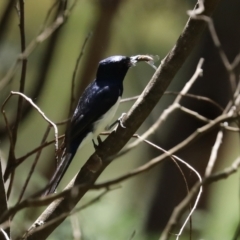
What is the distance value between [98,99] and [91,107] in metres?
0.04

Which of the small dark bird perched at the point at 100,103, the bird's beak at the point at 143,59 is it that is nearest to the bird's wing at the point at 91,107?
the small dark bird perched at the point at 100,103

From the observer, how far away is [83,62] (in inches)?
114

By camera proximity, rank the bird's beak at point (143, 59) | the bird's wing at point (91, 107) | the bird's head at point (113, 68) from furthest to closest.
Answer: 1. the bird's head at point (113, 68)
2. the bird's wing at point (91, 107)
3. the bird's beak at point (143, 59)

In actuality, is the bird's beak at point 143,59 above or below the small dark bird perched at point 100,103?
above

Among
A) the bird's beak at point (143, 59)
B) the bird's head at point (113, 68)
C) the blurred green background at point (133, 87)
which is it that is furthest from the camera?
the blurred green background at point (133, 87)

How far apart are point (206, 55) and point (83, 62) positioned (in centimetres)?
81

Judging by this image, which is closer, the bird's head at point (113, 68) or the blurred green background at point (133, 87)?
the bird's head at point (113, 68)

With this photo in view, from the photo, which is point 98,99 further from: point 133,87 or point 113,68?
point 133,87

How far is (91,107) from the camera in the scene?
162cm

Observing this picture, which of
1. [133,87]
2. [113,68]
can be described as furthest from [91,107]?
[133,87]

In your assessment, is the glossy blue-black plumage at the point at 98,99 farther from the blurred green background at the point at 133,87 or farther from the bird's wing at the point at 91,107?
the blurred green background at the point at 133,87

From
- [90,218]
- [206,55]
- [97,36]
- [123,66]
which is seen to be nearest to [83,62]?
[97,36]

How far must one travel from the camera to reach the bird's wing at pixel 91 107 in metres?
1.57

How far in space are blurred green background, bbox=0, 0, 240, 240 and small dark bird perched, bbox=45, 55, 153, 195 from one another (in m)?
0.28
